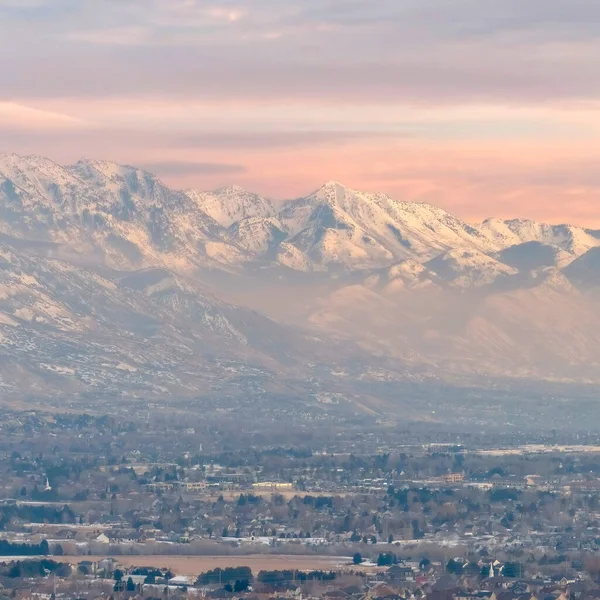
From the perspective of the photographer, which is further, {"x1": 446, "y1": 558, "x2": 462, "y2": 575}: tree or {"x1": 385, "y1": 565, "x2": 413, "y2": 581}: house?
{"x1": 446, "y1": 558, "x2": 462, "y2": 575}: tree

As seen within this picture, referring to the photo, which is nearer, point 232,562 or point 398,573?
point 398,573

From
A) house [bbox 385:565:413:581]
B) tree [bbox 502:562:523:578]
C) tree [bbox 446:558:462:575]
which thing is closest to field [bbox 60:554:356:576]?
house [bbox 385:565:413:581]

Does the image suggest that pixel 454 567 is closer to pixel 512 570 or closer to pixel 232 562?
pixel 512 570

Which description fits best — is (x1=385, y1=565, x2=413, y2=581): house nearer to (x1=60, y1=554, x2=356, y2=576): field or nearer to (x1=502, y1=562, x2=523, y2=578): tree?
(x1=60, y1=554, x2=356, y2=576): field

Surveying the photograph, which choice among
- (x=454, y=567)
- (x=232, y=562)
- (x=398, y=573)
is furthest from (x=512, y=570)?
(x=232, y=562)

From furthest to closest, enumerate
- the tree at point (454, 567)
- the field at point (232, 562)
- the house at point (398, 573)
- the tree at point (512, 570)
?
1. the field at point (232, 562)
2. the tree at point (454, 567)
3. the tree at point (512, 570)
4. the house at point (398, 573)

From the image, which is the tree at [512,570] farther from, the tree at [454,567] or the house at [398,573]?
the house at [398,573]

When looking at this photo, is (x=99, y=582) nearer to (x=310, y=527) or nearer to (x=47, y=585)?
(x=47, y=585)

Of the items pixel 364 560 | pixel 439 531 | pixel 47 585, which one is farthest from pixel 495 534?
pixel 47 585

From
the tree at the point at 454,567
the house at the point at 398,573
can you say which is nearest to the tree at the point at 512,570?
the tree at the point at 454,567
